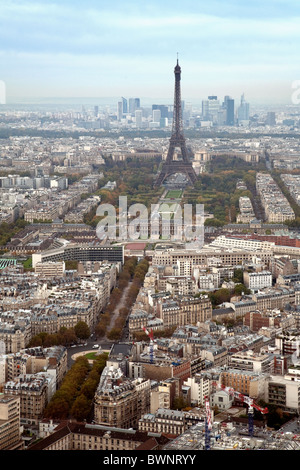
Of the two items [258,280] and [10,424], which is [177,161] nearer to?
[258,280]

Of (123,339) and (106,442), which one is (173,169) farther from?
(106,442)

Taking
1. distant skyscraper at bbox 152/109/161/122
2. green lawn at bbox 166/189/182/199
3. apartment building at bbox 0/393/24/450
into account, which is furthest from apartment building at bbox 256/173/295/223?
distant skyscraper at bbox 152/109/161/122

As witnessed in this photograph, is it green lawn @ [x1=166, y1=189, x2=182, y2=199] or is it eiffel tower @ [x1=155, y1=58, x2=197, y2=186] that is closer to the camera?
green lawn @ [x1=166, y1=189, x2=182, y2=199]

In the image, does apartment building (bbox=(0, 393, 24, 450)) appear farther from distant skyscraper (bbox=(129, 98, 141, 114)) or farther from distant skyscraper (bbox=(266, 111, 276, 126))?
distant skyscraper (bbox=(129, 98, 141, 114))

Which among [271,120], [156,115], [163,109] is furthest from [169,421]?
[156,115]

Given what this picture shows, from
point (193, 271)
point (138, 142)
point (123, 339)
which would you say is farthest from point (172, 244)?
point (138, 142)

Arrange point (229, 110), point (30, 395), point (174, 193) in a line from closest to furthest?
point (30, 395), point (174, 193), point (229, 110)

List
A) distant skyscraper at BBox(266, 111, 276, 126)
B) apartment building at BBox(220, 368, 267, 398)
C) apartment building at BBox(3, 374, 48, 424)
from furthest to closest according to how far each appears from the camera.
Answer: distant skyscraper at BBox(266, 111, 276, 126) → apartment building at BBox(220, 368, 267, 398) → apartment building at BBox(3, 374, 48, 424)

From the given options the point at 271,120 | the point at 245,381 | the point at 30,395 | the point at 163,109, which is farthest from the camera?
the point at 163,109

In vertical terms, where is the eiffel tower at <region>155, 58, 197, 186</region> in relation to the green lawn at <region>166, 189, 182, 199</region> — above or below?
above
